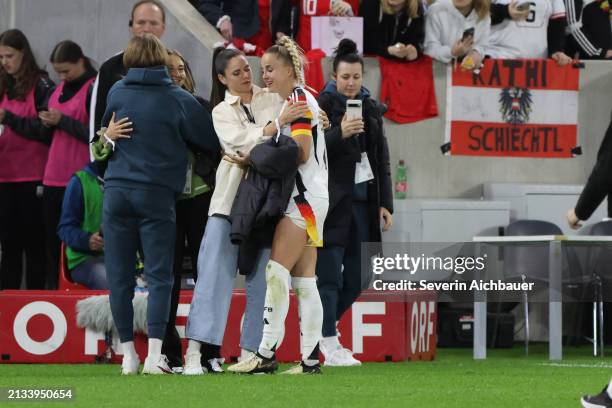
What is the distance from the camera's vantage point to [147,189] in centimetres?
828

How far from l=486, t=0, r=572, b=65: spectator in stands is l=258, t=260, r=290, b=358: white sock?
247 inches

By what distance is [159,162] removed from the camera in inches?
328

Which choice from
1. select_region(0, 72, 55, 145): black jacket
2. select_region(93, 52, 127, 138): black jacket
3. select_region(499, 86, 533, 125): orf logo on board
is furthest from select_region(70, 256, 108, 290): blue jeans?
select_region(499, 86, 533, 125): orf logo on board

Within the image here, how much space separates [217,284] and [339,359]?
132 cm

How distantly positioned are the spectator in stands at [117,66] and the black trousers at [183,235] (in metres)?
0.70

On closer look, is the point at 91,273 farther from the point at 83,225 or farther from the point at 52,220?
the point at 52,220

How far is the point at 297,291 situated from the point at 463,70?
5.87m

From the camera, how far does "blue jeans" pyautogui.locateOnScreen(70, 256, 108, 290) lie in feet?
35.6

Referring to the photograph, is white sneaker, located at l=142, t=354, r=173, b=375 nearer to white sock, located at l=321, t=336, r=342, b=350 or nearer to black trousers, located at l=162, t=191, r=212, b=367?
black trousers, located at l=162, t=191, r=212, b=367

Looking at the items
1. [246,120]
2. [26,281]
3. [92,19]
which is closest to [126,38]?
[92,19]

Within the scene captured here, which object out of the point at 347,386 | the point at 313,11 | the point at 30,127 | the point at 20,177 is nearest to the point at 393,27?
the point at 313,11

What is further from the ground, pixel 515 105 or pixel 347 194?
pixel 515 105

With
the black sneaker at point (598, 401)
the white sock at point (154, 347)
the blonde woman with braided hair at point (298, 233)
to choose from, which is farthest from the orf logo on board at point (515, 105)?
the black sneaker at point (598, 401)

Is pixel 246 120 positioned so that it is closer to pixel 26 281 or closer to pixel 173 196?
pixel 173 196
